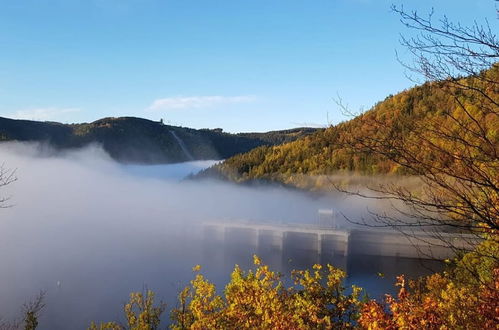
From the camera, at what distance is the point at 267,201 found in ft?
568

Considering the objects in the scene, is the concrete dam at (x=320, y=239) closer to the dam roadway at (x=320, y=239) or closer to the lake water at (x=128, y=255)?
the dam roadway at (x=320, y=239)

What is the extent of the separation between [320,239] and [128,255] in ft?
145

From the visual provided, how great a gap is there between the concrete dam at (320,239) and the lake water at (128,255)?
3.37 m

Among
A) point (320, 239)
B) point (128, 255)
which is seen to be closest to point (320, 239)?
point (320, 239)

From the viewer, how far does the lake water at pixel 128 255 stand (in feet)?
197

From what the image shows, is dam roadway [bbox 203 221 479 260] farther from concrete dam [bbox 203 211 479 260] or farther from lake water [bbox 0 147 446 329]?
lake water [bbox 0 147 446 329]

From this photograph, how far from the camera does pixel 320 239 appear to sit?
348ft

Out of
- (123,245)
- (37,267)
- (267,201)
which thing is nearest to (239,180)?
(267,201)

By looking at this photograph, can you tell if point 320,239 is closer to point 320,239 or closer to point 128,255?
point 320,239

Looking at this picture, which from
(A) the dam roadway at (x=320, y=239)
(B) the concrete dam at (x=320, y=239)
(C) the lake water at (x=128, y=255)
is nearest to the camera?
(C) the lake water at (x=128, y=255)

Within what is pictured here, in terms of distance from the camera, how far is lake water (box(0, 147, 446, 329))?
60.1 meters

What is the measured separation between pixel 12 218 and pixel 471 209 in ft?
572

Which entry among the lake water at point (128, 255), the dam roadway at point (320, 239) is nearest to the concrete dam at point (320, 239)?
the dam roadway at point (320, 239)

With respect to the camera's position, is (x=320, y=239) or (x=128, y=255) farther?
(x=320, y=239)
